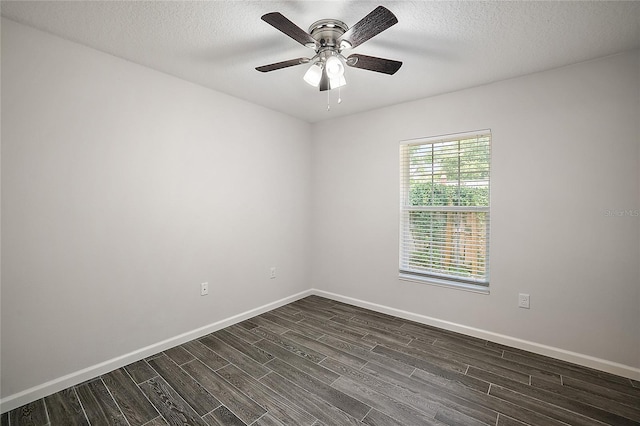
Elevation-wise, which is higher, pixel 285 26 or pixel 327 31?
pixel 327 31

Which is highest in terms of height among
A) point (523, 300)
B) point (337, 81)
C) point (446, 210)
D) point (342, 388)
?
point (337, 81)

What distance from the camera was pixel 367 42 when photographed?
7.06ft

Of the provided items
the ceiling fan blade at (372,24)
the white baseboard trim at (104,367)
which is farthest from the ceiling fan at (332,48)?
the white baseboard trim at (104,367)

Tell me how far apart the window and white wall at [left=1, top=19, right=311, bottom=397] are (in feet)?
5.76

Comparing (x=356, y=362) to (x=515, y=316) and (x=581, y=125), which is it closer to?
(x=515, y=316)

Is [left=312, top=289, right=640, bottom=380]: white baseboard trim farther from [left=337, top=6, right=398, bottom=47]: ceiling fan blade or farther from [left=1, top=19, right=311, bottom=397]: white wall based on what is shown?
[left=337, top=6, right=398, bottom=47]: ceiling fan blade

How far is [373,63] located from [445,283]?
2.32m

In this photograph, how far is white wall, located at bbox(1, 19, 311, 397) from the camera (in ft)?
6.39

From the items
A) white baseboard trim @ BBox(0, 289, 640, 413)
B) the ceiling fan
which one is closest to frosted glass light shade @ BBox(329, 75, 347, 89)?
the ceiling fan

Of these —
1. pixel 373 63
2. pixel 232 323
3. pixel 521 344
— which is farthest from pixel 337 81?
pixel 521 344

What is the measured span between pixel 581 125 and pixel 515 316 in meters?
1.72

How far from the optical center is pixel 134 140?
2.46 m

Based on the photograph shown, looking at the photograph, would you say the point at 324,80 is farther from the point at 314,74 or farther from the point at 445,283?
the point at 445,283

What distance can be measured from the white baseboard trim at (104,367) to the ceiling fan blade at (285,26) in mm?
2674
